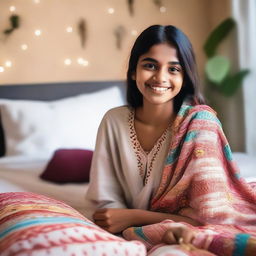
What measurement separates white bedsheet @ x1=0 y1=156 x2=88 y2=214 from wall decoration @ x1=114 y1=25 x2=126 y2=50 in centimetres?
108

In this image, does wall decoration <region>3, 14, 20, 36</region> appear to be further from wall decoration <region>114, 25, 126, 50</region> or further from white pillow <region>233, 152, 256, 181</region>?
white pillow <region>233, 152, 256, 181</region>

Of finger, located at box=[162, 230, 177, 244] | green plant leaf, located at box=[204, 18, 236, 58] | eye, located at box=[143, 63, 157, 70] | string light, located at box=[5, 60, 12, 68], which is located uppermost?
green plant leaf, located at box=[204, 18, 236, 58]

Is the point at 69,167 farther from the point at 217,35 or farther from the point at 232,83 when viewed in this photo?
the point at 217,35

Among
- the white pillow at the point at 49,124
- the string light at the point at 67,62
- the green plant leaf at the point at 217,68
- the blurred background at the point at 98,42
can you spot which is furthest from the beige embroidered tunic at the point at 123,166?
the green plant leaf at the point at 217,68

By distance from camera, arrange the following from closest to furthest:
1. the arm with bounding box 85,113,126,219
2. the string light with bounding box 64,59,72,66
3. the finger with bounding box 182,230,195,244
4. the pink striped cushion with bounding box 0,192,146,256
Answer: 1. the pink striped cushion with bounding box 0,192,146,256
2. the finger with bounding box 182,230,195,244
3. the arm with bounding box 85,113,126,219
4. the string light with bounding box 64,59,72,66

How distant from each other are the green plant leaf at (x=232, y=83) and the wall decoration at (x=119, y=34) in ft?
2.79

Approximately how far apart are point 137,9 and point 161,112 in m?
1.72

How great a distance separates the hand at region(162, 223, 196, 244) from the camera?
785mm

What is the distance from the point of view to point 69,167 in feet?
5.84

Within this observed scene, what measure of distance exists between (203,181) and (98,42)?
1.91 meters

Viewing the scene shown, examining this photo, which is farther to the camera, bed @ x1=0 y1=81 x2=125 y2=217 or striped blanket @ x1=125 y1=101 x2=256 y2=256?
bed @ x1=0 y1=81 x2=125 y2=217

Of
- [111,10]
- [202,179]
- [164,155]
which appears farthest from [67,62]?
[202,179]

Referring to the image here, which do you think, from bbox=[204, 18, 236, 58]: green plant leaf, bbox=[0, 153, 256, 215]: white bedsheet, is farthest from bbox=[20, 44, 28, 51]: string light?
bbox=[204, 18, 236, 58]: green plant leaf

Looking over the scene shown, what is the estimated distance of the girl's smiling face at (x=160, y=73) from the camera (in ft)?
3.73
